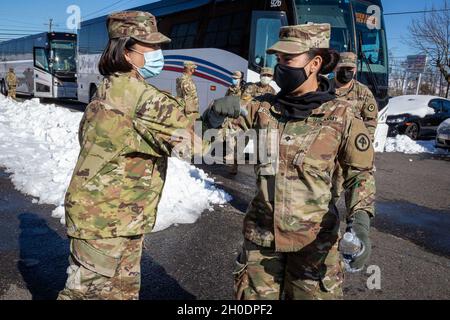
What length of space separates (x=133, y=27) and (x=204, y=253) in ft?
8.42

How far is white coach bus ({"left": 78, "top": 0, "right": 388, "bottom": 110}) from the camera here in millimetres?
8523

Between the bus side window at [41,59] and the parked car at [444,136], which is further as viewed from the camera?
the bus side window at [41,59]

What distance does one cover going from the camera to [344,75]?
498 centimetres

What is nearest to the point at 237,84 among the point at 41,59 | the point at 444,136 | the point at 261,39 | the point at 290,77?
the point at 261,39

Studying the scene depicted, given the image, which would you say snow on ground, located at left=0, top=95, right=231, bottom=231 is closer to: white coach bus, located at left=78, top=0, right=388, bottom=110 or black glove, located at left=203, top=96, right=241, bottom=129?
black glove, located at left=203, top=96, right=241, bottom=129

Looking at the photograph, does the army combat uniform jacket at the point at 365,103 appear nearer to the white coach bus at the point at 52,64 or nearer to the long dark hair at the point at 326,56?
the long dark hair at the point at 326,56

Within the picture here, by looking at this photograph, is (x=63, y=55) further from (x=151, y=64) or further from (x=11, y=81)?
(x=151, y=64)

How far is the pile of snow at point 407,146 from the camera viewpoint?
39.6ft

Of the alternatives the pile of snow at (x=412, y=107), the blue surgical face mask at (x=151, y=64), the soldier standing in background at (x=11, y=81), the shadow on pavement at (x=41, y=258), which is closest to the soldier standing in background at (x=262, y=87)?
the shadow on pavement at (x=41, y=258)

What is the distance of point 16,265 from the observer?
141 inches

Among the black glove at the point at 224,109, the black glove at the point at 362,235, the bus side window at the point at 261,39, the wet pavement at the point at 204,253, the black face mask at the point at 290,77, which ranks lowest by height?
the wet pavement at the point at 204,253

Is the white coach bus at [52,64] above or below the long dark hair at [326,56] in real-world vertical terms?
above

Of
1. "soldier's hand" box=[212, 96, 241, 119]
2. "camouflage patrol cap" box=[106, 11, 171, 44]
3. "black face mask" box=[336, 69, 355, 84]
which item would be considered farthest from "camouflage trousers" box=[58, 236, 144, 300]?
"black face mask" box=[336, 69, 355, 84]

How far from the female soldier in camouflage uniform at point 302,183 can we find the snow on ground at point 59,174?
104 inches
